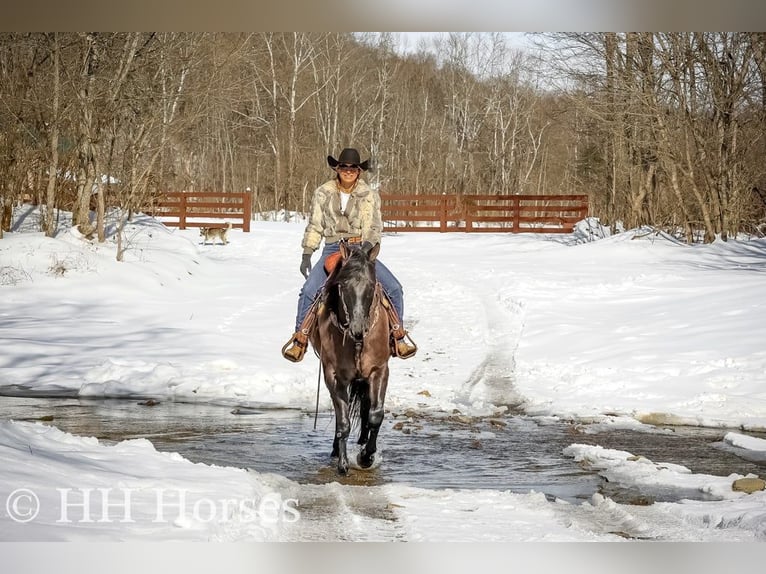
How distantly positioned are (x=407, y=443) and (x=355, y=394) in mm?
851

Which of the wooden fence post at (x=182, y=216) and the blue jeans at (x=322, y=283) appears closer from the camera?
the blue jeans at (x=322, y=283)

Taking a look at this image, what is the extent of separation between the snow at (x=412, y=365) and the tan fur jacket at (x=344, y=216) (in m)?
1.52

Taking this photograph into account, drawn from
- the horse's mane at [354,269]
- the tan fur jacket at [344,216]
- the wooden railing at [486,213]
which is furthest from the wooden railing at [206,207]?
the horse's mane at [354,269]

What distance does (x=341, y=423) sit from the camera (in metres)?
6.45

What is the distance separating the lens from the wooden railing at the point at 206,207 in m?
18.3

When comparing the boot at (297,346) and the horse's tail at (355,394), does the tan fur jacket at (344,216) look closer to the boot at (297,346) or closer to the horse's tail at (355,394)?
the boot at (297,346)

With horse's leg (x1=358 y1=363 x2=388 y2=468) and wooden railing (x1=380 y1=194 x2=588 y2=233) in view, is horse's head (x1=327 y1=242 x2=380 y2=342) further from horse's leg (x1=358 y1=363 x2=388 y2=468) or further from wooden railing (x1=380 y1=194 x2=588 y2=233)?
wooden railing (x1=380 y1=194 x2=588 y2=233)

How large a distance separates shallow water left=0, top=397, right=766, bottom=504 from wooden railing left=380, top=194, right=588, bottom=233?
10.7 meters

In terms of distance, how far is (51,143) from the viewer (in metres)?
13.1

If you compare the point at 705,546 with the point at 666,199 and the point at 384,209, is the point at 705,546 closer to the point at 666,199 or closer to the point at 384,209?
the point at 666,199

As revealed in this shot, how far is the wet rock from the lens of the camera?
236 inches

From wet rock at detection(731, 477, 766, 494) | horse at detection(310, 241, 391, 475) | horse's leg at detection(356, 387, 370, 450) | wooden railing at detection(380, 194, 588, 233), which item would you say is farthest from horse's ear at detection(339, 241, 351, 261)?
wooden railing at detection(380, 194, 588, 233)

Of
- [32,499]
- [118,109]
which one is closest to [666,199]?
[118,109]

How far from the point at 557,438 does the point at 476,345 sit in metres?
3.92
